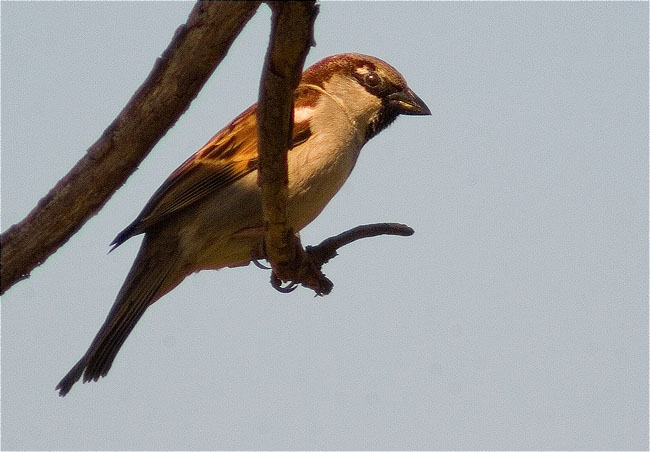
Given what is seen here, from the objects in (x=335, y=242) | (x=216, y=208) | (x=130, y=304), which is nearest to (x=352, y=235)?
(x=335, y=242)

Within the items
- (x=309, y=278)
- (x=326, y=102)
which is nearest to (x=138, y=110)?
(x=309, y=278)

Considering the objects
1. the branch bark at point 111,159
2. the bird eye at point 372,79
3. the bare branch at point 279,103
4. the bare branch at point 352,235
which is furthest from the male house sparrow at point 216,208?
the branch bark at point 111,159

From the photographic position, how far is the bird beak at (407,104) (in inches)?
219

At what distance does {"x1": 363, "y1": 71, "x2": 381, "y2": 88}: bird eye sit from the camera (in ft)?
18.2

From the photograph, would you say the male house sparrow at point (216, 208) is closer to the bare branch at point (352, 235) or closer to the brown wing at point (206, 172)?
the brown wing at point (206, 172)

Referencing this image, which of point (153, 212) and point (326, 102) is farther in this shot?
point (326, 102)

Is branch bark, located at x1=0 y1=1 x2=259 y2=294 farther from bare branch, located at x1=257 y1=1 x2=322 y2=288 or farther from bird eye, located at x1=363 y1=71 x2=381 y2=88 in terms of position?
bird eye, located at x1=363 y1=71 x2=381 y2=88

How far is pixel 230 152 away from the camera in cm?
495

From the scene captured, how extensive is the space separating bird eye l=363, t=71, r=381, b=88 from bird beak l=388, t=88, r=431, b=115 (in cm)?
12

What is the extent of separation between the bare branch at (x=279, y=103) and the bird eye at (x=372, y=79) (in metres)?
1.98

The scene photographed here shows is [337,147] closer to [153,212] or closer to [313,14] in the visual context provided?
[153,212]

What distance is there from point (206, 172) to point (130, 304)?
0.88 meters

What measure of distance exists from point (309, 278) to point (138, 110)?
1.48 m

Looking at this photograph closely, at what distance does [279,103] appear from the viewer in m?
2.85
